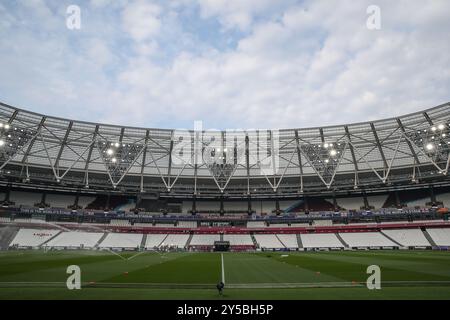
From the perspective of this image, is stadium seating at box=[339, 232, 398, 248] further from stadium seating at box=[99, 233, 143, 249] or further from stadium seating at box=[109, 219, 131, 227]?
stadium seating at box=[109, 219, 131, 227]

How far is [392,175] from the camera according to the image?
68.5 m

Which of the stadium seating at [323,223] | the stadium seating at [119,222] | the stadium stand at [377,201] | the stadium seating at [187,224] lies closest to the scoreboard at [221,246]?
the stadium seating at [187,224]

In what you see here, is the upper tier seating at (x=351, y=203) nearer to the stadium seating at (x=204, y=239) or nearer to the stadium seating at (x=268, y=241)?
the stadium seating at (x=268, y=241)

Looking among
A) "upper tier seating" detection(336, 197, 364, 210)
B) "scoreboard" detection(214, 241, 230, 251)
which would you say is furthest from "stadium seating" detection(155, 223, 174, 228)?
"upper tier seating" detection(336, 197, 364, 210)

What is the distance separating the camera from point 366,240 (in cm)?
6406

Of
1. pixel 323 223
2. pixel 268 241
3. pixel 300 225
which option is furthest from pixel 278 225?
pixel 323 223

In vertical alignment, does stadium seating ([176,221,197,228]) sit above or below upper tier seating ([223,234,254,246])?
above

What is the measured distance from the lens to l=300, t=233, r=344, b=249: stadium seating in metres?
64.3

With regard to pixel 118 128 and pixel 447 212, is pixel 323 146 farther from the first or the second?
pixel 118 128

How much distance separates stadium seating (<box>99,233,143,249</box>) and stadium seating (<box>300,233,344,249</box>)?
38.3 metres

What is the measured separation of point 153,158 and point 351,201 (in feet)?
170

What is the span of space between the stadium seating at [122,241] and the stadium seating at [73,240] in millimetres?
2810
